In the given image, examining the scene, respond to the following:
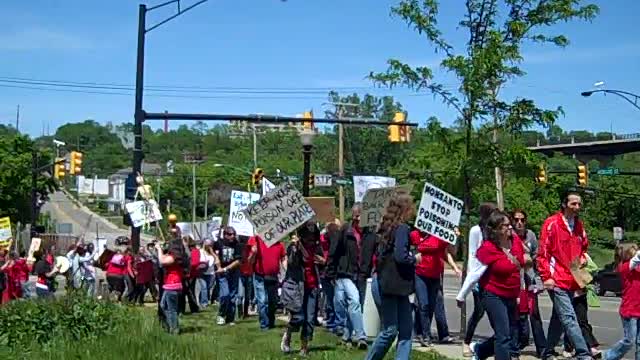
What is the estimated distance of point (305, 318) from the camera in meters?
12.0

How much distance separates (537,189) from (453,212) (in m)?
2.42

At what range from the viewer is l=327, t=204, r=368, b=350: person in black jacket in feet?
41.6

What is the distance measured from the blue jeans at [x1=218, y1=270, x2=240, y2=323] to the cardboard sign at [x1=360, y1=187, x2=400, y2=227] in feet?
11.8

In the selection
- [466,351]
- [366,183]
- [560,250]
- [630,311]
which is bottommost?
[466,351]

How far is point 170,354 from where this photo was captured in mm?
9461

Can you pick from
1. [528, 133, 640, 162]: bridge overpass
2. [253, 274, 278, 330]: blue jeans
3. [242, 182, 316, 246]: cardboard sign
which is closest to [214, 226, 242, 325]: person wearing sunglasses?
[253, 274, 278, 330]: blue jeans

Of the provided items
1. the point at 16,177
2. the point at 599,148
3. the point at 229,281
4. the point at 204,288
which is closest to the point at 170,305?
the point at 229,281

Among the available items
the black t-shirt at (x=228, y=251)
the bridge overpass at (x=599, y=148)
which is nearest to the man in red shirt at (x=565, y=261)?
the black t-shirt at (x=228, y=251)

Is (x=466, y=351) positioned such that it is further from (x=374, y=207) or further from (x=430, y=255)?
(x=374, y=207)

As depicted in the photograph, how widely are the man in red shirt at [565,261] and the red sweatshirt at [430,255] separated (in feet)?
7.17

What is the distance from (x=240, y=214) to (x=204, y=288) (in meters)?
1.98

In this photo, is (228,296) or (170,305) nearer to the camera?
(170,305)

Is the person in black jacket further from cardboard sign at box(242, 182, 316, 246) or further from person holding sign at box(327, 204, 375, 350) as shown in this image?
cardboard sign at box(242, 182, 316, 246)

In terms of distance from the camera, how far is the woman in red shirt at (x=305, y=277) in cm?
1195
